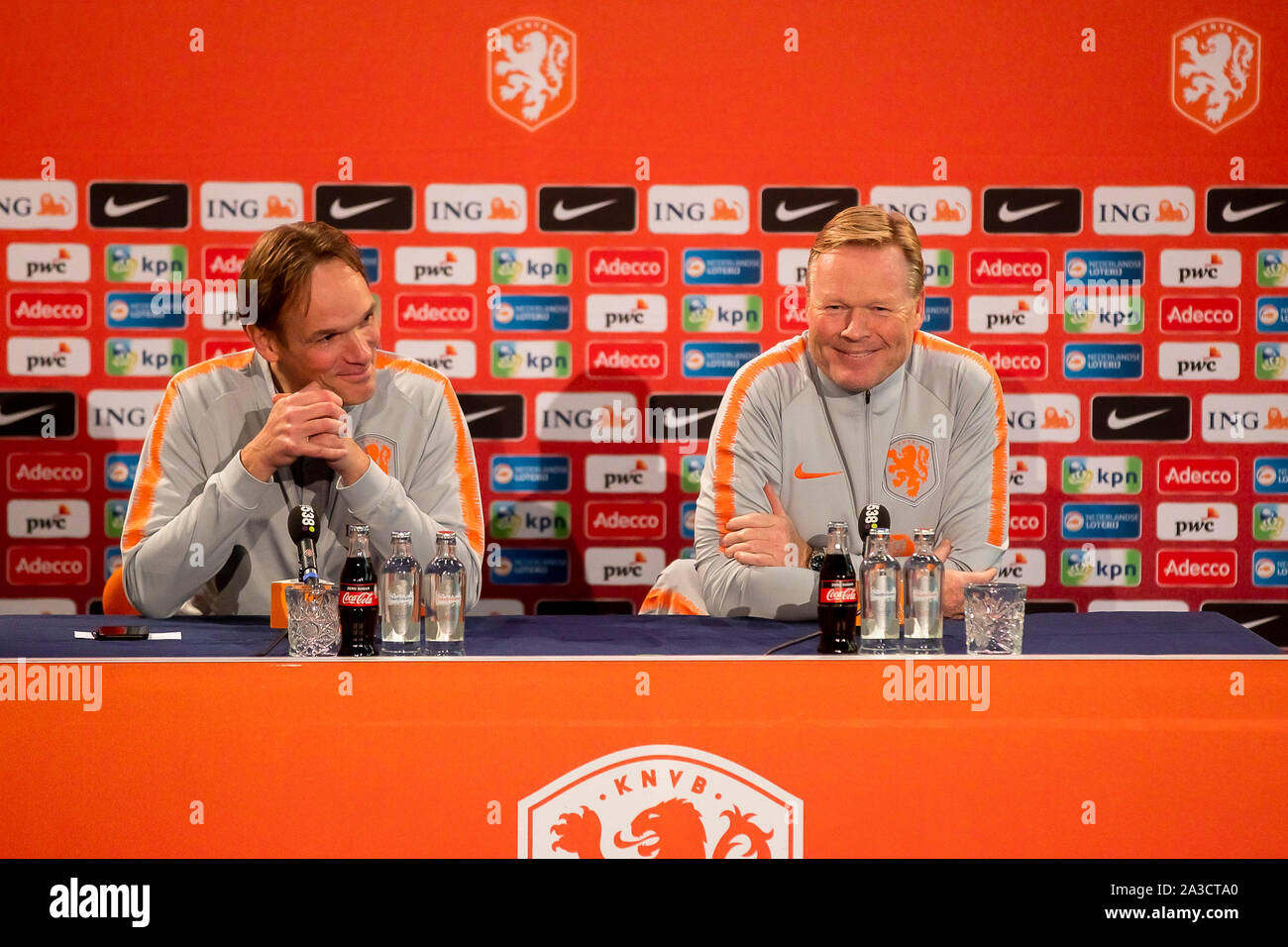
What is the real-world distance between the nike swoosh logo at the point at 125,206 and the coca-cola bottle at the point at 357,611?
225 centimetres

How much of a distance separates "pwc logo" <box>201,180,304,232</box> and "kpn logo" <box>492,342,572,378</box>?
0.76m

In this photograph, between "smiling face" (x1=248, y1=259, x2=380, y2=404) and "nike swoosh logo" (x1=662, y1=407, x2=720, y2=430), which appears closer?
"smiling face" (x1=248, y1=259, x2=380, y2=404)

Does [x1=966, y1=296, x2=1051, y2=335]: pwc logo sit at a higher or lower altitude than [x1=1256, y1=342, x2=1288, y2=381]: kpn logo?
higher

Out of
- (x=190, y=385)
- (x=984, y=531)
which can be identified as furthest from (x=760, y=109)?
(x=190, y=385)

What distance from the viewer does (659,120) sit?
3.82 metres

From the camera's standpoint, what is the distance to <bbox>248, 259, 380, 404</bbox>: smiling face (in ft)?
8.95

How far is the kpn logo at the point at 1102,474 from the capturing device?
3.94 metres

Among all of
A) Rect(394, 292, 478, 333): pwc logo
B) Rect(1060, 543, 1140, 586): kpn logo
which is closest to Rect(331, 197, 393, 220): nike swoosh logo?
Rect(394, 292, 478, 333): pwc logo

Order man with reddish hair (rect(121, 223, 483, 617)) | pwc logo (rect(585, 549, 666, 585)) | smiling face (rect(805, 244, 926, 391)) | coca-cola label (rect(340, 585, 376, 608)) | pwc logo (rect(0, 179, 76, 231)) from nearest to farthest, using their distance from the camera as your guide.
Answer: coca-cola label (rect(340, 585, 376, 608)), man with reddish hair (rect(121, 223, 483, 617)), smiling face (rect(805, 244, 926, 391)), pwc logo (rect(0, 179, 76, 231)), pwc logo (rect(585, 549, 666, 585))

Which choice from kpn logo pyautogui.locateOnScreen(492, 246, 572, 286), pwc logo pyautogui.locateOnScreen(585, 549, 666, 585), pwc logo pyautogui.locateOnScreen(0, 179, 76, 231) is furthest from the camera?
pwc logo pyautogui.locateOnScreen(585, 549, 666, 585)

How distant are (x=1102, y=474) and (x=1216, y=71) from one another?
4.30ft

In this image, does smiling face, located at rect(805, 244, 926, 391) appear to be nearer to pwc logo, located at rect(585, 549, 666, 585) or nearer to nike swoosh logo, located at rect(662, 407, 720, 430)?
nike swoosh logo, located at rect(662, 407, 720, 430)
